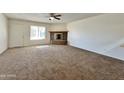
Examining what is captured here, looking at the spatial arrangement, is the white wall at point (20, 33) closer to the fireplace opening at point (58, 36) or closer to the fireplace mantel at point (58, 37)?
the fireplace mantel at point (58, 37)

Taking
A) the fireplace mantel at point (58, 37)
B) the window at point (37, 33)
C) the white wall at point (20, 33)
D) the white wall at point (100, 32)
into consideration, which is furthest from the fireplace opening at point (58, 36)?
the white wall at point (100, 32)

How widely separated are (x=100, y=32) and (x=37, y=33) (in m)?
5.83

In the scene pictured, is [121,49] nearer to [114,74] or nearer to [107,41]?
[107,41]

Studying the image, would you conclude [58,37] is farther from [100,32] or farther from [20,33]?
[100,32]

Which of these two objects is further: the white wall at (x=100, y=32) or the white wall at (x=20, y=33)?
the white wall at (x=20, y=33)

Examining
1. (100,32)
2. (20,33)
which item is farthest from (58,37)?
(100,32)

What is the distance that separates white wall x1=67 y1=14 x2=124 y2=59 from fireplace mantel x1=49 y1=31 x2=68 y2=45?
6.06 ft

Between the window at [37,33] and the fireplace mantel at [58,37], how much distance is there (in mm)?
722

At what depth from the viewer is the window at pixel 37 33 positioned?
31.4ft

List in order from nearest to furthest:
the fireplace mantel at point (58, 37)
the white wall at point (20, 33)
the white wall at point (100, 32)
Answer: the white wall at point (100, 32)
the white wall at point (20, 33)
the fireplace mantel at point (58, 37)

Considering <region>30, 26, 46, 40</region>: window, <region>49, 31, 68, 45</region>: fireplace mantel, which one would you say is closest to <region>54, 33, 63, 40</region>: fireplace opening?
<region>49, 31, 68, 45</region>: fireplace mantel

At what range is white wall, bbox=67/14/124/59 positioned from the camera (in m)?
4.78
